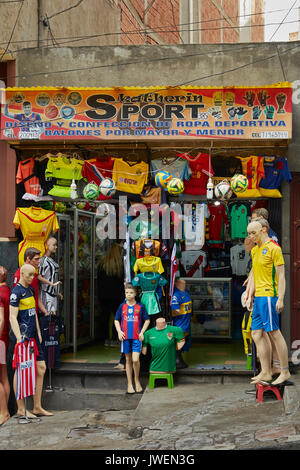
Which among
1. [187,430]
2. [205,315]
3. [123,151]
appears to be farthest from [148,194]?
[187,430]

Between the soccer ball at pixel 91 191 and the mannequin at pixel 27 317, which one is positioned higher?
the soccer ball at pixel 91 191

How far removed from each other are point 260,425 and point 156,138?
449 centimetres

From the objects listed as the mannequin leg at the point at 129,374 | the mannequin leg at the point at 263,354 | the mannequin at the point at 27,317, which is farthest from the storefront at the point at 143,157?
the mannequin leg at the point at 263,354

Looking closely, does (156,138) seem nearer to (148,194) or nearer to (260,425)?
(148,194)

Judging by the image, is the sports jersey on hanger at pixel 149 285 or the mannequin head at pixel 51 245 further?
the mannequin head at pixel 51 245

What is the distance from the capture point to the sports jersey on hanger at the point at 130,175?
10281 mm

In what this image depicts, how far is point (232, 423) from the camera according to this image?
25.3 feet

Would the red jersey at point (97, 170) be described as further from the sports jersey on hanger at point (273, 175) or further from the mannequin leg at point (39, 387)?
the mannequin leg at point (39, 387)

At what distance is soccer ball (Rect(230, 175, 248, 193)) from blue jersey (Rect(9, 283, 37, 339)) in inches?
134

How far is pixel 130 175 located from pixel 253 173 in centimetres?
196

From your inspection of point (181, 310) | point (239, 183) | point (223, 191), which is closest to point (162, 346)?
point (181, 310)

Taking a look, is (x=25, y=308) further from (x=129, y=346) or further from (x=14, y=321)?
(x=129, y=346)

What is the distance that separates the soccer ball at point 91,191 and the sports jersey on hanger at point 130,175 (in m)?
0.49
